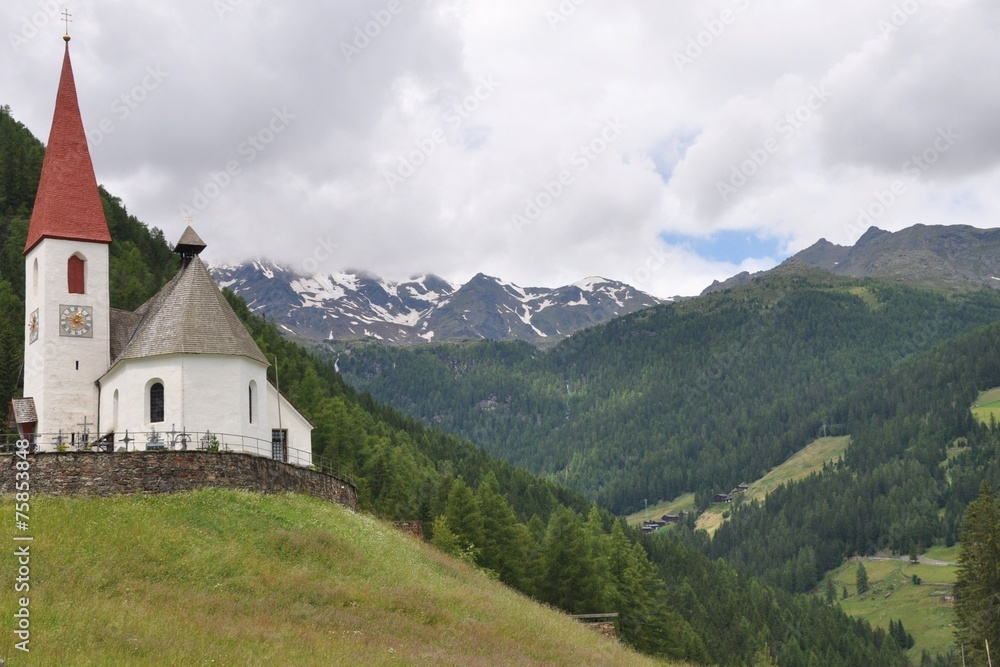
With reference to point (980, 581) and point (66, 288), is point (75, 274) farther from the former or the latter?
point (980, 581)

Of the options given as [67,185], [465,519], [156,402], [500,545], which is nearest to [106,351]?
[156,402]

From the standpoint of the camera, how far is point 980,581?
91500 millimetres

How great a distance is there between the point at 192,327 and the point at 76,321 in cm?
805

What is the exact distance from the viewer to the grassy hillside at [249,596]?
33938 millimetres

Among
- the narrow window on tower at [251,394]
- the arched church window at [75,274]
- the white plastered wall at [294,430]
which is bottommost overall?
the white plastered wall at [294,430]

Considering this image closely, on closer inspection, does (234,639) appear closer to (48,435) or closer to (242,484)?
(242,484)

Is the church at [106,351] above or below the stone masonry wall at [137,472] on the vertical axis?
above

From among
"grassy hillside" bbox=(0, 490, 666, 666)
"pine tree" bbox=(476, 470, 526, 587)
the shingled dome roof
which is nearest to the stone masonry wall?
"grassy hillside" bbox=(0, 490, 666, 666)

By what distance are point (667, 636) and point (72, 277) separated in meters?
52.6

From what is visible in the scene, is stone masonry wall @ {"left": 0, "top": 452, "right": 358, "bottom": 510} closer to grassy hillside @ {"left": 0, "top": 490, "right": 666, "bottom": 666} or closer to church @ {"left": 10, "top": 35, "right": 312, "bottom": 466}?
grassy hillside @ {"left": 0, "top": 490, "right": 666, "bottom": 666}

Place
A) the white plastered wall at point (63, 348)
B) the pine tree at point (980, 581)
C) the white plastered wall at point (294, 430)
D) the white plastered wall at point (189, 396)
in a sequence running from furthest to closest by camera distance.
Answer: the pine tree at point (980, 581) → the white plastered wall at point (294, 430) → the white plastered wall at point (63, 348) → the white plastered wall at point (189, 396)

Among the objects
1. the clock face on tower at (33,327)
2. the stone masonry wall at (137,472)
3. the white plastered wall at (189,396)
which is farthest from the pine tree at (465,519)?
the clock face on tower at (33,327)

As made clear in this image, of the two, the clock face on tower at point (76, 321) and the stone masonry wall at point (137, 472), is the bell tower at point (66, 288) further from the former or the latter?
the stone masonry wall at point (137, 472)

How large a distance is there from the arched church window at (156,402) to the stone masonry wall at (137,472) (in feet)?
24.9
